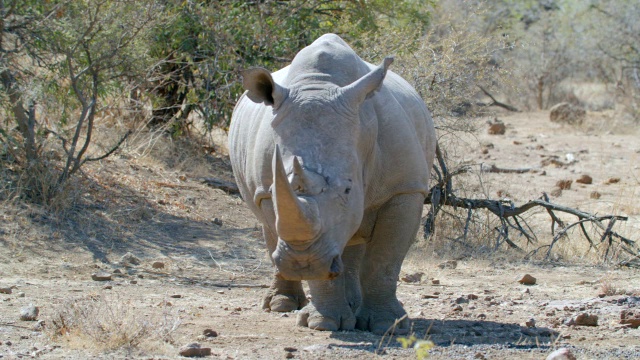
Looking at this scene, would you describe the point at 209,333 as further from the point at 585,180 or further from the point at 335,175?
the point at 585,180

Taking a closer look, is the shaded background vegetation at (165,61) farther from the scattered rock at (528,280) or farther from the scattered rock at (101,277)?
the scattered rock at (528,280)

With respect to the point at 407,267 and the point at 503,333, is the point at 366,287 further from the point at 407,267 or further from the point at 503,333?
the point at 407,267

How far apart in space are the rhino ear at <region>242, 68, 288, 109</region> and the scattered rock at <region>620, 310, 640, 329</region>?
2619 mm

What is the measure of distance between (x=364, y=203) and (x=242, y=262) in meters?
3.32

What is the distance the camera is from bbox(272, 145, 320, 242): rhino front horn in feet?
14.9

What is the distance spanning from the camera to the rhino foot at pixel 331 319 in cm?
602

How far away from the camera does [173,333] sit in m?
5.66

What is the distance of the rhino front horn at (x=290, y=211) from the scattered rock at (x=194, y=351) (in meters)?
0.77

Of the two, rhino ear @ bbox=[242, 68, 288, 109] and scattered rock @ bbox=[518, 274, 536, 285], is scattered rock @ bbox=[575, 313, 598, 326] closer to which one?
scattered rock @ bbox=[518, 274, 536, 285]

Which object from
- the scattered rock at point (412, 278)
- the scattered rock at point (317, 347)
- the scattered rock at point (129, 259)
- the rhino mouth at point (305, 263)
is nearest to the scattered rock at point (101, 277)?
the scattered rock at point (129, 259)

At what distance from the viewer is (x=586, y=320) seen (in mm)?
6203

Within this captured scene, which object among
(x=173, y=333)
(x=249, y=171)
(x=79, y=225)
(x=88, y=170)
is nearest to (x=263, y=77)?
(x=249, y=171)

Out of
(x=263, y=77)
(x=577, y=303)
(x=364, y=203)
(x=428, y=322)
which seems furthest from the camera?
(x=577, y=303)

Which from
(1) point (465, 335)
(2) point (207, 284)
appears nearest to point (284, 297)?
(2) point (207, 284)
